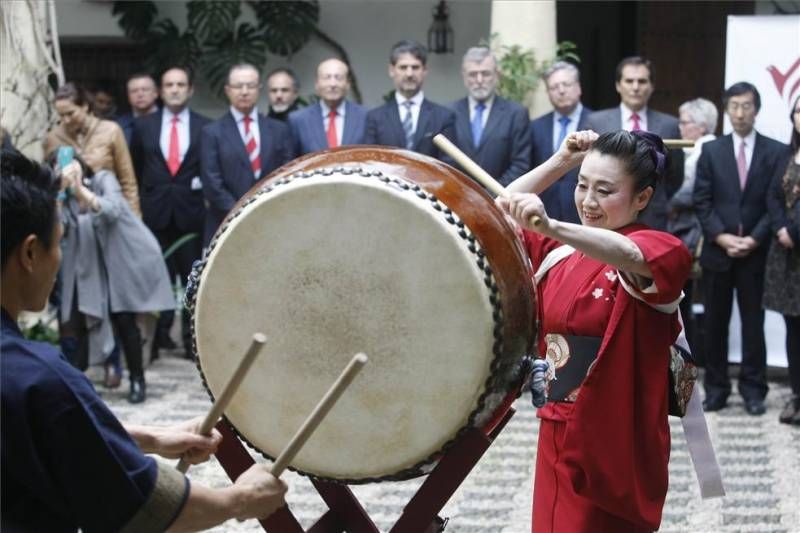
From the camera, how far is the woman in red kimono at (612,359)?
3.16m

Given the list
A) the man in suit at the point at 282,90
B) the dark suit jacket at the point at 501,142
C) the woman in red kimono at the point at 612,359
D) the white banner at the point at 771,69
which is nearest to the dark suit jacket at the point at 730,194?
the white banner at the point at 771,69

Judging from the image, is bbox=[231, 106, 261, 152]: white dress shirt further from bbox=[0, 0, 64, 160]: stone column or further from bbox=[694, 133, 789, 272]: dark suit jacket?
bbox=[694, 133, 789, 272]: dark suit jacket

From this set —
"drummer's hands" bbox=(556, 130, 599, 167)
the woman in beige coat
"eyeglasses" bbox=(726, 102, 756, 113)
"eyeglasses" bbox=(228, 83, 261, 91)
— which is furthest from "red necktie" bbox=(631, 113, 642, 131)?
"drummer's hands" bbox=(556, 130, 599, 167)

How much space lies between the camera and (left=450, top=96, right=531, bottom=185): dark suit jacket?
7.20 meters

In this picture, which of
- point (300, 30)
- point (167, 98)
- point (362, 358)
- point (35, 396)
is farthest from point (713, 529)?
point (300, 30)

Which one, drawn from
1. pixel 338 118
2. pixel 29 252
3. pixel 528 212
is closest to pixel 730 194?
pixel 338 118

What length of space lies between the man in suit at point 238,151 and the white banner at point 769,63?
2.47 metres

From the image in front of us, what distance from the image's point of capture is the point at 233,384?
8.13 ft

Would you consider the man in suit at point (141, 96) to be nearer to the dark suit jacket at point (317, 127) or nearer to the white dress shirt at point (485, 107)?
the dark suit jacket at point (317, 127)

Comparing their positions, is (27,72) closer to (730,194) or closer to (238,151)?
(238,151)

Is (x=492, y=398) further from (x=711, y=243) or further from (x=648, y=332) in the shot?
(x=711, y=243)

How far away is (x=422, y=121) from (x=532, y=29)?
5.41ft

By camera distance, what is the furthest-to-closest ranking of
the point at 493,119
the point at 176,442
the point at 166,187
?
the point at 166,187
the point at 493,119
the point at 176,442

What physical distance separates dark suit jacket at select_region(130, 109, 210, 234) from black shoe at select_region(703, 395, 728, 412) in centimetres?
318
